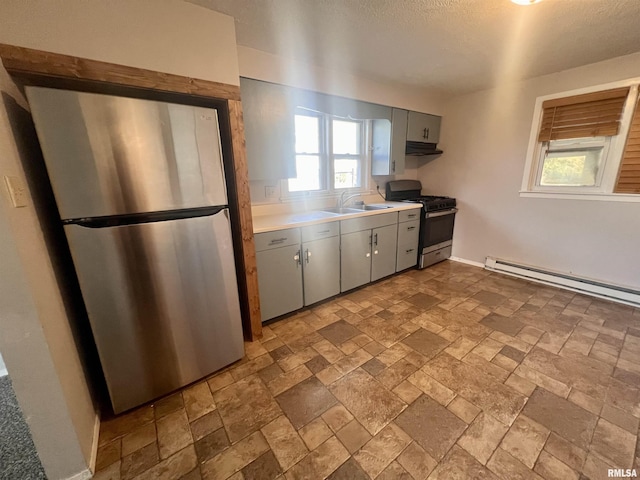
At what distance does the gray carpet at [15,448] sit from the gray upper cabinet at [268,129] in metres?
2.03

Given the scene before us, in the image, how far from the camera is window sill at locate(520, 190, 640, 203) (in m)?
2.47

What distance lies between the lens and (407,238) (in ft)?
10.8

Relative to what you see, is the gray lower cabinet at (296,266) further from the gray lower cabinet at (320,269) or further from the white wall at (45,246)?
the white wall at (45,246)

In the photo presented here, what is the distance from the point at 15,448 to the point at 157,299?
990 millimetres

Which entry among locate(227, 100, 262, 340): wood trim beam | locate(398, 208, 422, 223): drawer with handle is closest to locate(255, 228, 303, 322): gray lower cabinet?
locate(227, 100, 262, 340): wood trim beam

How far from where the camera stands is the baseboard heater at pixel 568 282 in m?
2.55

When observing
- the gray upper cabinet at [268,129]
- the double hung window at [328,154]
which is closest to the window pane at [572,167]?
the double hung window at [328,154]

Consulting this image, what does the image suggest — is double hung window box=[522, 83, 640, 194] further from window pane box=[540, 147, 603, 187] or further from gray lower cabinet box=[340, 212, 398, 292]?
gray lower cabinet box=[340, 212, 398, 292]

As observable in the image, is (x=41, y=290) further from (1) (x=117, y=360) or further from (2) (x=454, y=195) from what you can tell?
(2) (x=454, y=195)

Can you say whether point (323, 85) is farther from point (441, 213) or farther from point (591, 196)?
point (591, 196)

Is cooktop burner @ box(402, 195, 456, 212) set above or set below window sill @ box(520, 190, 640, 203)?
below

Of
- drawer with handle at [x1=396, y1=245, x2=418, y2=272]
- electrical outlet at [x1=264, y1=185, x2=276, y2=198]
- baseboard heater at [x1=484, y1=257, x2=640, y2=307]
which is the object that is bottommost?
baseboard heater at [x1=484, y1=257, x2=640, y2=307]

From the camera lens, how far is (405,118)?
332 cm

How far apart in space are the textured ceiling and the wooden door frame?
52 cm
